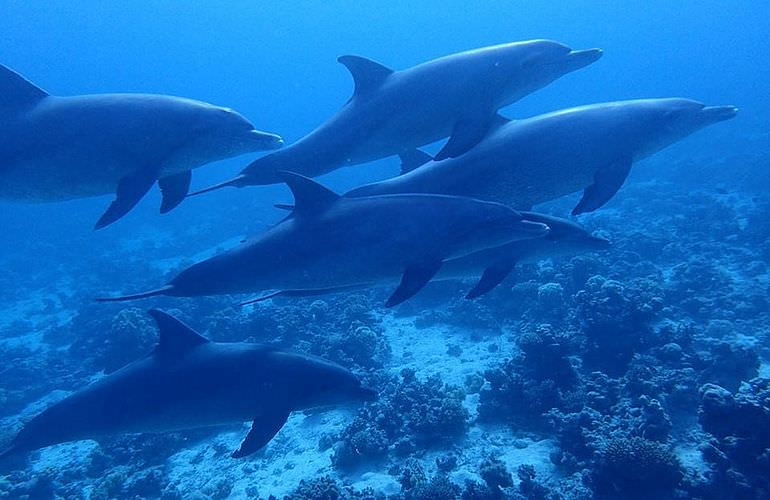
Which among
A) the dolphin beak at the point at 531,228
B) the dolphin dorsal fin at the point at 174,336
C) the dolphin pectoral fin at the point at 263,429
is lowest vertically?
the dolphin pectoral fin at the point at 263,429

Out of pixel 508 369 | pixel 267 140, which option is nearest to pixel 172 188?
pixel 267 140

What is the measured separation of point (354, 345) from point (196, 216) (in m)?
35.8

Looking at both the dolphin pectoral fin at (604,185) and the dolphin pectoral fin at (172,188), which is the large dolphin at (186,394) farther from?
the dolphin pectoral fin at (604,185)

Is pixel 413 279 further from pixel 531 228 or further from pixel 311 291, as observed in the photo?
pixel 531 228

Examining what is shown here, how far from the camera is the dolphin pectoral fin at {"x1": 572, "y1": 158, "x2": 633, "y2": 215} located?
17.7 ft

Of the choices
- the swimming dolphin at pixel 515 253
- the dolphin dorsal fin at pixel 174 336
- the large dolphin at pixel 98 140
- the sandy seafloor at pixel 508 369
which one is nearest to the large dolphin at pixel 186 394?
the dolphin dorsal fin at pixel 174 336

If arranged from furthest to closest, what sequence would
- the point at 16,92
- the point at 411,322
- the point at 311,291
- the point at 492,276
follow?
the point at 411,322 < the point at 492,276 < the point at 311,291 < the point at 16,92

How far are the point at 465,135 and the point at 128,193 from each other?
3.68m

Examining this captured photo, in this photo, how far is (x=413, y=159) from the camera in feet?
20.5

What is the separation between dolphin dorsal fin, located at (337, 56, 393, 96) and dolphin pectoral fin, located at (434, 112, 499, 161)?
44.2 inches

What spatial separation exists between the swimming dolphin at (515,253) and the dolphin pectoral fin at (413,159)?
1.34 meters

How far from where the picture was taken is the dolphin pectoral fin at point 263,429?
19.3 ft

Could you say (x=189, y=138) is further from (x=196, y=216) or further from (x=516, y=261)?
(x=196, y=216)

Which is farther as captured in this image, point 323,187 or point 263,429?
point 263,429
